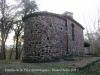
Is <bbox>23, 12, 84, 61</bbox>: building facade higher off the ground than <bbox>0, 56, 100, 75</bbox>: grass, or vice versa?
<bbox>23, 12, 84, 61</bbox>: building facade

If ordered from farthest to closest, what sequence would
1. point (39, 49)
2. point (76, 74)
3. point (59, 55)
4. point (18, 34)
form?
point (18, 34)
point (59, 55)
point (39, 49)
point (76, 74)

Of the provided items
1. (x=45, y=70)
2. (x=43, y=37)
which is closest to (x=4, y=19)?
(x=43, y=37)

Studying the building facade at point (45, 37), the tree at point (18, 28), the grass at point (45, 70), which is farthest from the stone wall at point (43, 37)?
the tree at point (18, 28)

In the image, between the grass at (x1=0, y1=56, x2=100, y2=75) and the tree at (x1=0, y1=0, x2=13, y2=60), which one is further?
the tree at (x1=0, y1=0, x2=13, y2=60)

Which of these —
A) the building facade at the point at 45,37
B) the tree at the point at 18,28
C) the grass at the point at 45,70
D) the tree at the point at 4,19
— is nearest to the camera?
the grass at the point at 45,70

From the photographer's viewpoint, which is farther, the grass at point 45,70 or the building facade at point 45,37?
the building facade at point 45,37

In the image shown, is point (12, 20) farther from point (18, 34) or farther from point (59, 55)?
point (59, 55)

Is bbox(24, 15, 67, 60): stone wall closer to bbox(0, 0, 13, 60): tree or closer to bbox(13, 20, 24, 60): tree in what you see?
bbox(0, 0, 13, 60): tree

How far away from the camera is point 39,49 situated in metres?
14.6

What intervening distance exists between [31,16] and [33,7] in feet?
34.3

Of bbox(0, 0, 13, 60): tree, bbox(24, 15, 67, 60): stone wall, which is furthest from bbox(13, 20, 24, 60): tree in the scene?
bbox(24, 15, 67, 60): stone wall

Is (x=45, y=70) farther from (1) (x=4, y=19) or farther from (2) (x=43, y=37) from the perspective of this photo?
(1) (x=4, y=19)

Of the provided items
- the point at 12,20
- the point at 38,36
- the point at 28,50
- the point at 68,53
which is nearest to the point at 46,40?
the point at 38,36

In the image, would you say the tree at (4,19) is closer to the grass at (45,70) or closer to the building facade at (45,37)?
the building facade at (45,37)
